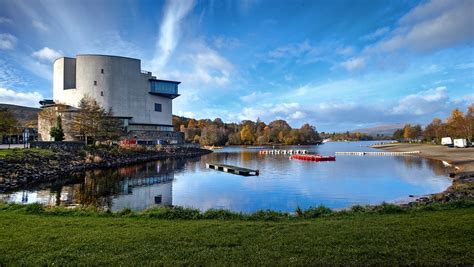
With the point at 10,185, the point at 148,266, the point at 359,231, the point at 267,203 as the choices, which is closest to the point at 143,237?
the point at 148,266

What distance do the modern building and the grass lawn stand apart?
173 ft

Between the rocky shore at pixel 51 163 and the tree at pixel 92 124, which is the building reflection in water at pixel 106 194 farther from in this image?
the tree at pixel 92 124

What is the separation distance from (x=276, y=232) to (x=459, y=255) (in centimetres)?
335

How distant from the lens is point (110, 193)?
19328mm

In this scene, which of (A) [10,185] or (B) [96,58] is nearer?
(A) [10,185]

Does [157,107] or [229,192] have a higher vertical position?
[157,107]

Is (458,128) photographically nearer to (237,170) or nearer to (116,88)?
(237,170)

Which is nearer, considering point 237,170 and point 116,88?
point 237,170

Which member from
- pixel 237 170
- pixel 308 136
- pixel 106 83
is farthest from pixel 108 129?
pixel 308 136

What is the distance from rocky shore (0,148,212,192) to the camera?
72.8 ft

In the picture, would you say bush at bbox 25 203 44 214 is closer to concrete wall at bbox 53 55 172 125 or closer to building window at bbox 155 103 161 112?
concrete wall at bbox 53 55 172 125

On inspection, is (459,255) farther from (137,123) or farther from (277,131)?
(277,131)

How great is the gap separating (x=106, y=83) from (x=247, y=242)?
57.3 m

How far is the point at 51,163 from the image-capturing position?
1144 inches
